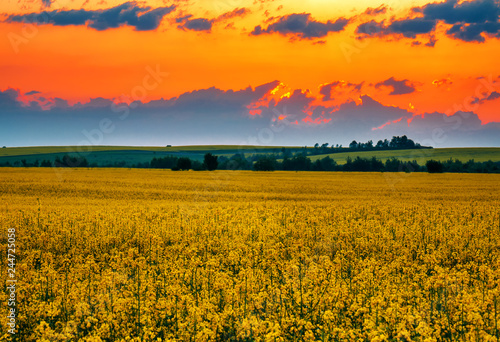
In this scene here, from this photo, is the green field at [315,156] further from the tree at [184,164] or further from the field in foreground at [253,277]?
the field in foreground at [253,277]

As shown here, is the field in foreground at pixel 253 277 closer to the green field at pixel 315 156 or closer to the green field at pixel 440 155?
the green field at pixel 315 156

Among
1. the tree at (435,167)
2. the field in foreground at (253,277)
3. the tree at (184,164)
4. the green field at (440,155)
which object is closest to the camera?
the field in foreground at (253,277)

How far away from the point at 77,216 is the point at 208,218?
621 centimetres

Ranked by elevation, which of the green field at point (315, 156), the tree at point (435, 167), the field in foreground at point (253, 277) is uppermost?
the green field at point (315, 156)

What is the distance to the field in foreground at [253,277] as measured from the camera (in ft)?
22.0

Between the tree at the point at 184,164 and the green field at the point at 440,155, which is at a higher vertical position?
the green field at the point at 440,155

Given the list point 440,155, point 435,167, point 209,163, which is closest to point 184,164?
point 209,163

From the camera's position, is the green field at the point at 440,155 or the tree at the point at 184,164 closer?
the tree at the point at 184,164

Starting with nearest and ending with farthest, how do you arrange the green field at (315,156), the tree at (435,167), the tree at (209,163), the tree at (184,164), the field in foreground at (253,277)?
1. the field in foreground at (253,277)
2. the tree at (435,167)
3. the tree at (209,163)
4. the tree at (184,164)
5. the green field at (315,156)

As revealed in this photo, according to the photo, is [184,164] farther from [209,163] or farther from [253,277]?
[253,277]

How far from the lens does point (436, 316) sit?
287 inches

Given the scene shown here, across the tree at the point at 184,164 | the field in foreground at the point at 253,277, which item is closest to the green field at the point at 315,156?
the tree at the point at 184,164

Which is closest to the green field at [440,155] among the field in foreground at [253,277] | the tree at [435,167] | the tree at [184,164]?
the tree at [435,167]

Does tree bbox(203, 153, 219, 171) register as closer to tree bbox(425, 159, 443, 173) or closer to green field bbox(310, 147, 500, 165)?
tree bbox(425, 159, 443, 173)
